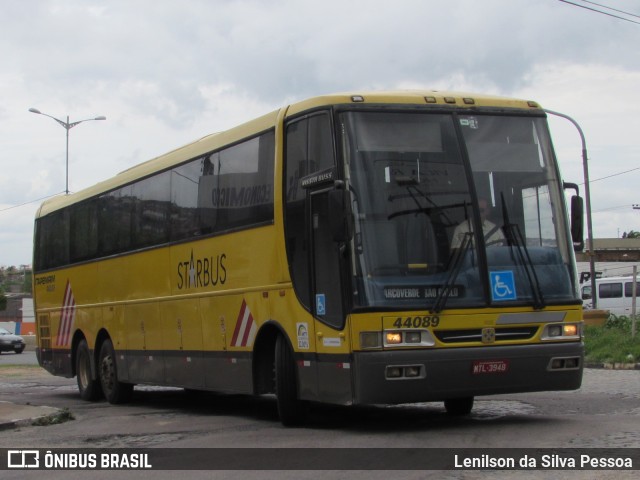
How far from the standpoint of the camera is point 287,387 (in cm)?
1178

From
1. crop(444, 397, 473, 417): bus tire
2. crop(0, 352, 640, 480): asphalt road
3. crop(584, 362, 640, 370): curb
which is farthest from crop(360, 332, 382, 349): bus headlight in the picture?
crop(584, 362, 640, 370): curb

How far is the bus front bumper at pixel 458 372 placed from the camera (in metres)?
10.3

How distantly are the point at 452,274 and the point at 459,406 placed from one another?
2.59 metres

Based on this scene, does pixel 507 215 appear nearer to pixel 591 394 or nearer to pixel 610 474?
pixel 610 474

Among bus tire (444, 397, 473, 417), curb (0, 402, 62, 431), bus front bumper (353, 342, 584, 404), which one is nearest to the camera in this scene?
bus front bumper (353, 342, 584, 404)

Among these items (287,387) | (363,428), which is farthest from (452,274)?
(287,387)

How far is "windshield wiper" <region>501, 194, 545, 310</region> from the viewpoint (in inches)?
432

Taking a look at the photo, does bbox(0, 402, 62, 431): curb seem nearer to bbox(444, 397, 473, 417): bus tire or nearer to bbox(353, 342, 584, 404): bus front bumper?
bbox(353, 342, 584, 404): bus front bumper

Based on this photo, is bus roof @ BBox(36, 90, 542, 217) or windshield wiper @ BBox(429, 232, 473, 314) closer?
windshield wiper @ BBox(429, 232, 473, 314)

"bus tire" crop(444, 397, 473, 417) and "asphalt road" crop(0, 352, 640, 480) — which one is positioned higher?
"bus tire" crop(444, 397, 473, 417)

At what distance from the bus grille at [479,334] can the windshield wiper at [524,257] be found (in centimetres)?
28

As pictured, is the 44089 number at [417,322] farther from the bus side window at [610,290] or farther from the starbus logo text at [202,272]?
the bus side window at [610,290]

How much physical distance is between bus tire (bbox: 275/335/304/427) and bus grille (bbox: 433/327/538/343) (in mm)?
2024

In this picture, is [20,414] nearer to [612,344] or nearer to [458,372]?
[458,372]
